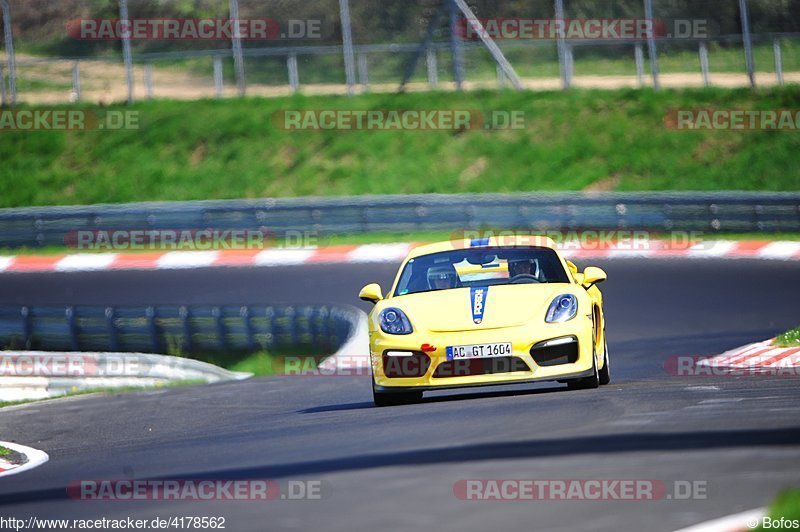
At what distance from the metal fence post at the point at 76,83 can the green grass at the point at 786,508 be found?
90.0ft

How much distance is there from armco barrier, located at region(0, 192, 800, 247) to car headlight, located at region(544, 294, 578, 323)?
12.9 m

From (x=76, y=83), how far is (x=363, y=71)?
659cm

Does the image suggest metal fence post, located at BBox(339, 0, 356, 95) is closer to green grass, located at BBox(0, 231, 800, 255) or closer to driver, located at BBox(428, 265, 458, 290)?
green grass, located at BBox(0, 231, 800, 255)

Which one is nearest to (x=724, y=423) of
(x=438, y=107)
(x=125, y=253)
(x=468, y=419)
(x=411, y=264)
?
(x=468, y=419)

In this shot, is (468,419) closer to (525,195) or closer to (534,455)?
(534,455)

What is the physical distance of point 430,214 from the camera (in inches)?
958

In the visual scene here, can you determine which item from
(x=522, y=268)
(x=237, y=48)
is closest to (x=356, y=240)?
(x=237, y=48)

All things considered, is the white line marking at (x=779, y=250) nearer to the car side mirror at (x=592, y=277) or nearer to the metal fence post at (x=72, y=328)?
the metal fence post at (x=72, y=328)

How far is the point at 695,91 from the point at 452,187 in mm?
5182

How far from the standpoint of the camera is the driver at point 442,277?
10305 mm

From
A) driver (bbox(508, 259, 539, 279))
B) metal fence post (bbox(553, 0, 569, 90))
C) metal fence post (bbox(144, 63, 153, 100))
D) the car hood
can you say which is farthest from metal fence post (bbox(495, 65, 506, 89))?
the car hood

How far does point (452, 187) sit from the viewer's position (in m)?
27.6

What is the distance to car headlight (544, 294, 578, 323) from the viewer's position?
9531mm

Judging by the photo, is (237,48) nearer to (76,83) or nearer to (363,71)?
(363,71)
